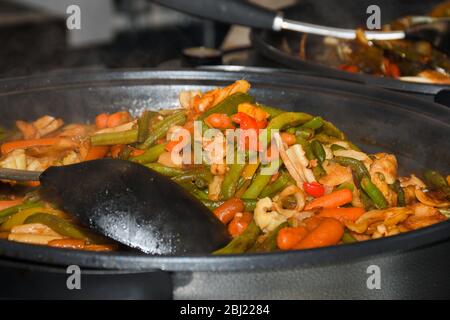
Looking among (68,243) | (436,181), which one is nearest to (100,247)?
(68,243)

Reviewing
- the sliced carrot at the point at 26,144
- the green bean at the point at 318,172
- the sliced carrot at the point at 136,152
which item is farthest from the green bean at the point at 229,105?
the sliced carrot at the point at 26,144

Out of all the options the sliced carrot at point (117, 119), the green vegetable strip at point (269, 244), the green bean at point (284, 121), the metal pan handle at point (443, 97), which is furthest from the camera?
the sliced carrot at point (117, 119)

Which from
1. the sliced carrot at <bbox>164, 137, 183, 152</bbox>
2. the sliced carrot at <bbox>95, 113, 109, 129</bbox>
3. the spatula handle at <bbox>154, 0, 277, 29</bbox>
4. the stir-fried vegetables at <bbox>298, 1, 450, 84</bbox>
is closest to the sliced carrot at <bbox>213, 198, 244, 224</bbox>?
the sliced carrot at <bbox>164, 137, 183, 152</bbox>

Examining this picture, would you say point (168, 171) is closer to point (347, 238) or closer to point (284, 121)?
point (284, 121)

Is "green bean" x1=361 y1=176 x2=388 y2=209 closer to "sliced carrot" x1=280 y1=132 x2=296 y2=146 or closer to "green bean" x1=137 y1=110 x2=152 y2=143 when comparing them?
"sliced carrot" x1=280 y1=132 x2=296 y2=146

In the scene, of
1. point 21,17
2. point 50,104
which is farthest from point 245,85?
point 21,17

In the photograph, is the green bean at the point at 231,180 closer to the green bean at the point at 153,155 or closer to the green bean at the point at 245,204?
the green bean at the point at 245,204
